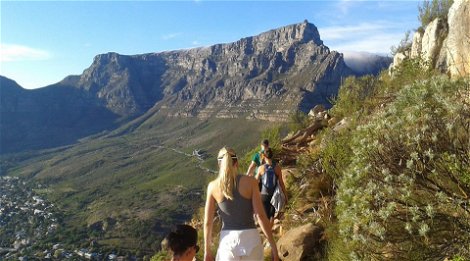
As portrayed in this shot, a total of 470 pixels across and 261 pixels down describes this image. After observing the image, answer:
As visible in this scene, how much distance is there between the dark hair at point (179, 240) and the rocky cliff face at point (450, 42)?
26.8ft

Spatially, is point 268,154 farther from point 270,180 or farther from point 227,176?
point 227,176

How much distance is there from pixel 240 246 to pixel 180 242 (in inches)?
44.8

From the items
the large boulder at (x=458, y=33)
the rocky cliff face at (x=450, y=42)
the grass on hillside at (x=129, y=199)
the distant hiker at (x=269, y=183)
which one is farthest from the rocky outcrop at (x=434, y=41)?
the grass on hillside at (x=129, y=199)

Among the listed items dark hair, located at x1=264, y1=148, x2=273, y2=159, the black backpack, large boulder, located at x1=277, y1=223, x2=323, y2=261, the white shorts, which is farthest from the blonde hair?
dark hair, located at x1=264, y1=148, x2=273, y2=159

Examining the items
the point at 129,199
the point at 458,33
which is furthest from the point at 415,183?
the point at 129,199

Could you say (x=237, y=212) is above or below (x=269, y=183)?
above

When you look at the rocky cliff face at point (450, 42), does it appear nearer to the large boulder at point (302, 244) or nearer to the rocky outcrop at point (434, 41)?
the rocky outcrop at point (434, 41)

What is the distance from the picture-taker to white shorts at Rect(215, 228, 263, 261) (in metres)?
4.41

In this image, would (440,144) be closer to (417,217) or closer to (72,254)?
(417,217)

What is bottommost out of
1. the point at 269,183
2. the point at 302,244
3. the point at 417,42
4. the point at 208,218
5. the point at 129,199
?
the point at 129,199

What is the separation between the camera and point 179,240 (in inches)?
137

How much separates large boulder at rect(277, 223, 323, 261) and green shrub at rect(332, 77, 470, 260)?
1.85 m

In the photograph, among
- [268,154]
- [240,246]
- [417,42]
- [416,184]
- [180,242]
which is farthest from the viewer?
[417,42]

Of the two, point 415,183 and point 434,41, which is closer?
point 415,183
